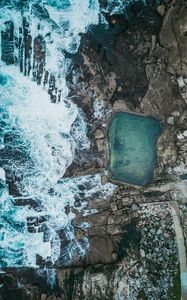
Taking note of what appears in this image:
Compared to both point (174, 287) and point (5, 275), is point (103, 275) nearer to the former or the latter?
point (174, 287)

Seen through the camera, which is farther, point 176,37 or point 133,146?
point 133,146

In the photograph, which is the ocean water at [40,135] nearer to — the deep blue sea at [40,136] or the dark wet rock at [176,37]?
the deep blue sea at [40,136]

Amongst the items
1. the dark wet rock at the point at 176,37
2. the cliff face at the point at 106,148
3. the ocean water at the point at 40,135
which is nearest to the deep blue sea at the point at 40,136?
the ocean water at the point at 40,135

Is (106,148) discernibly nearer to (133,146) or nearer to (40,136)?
(133,146)

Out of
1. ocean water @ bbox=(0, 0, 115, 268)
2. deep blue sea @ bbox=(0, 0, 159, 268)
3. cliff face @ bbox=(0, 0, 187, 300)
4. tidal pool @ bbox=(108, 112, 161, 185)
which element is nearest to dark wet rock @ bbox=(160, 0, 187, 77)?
cliff face @ bbox=(0, 0, 187, 300)

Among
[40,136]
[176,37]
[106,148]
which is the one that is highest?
[176,37]

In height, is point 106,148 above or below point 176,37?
below

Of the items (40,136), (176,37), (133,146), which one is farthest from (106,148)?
(176,37)
